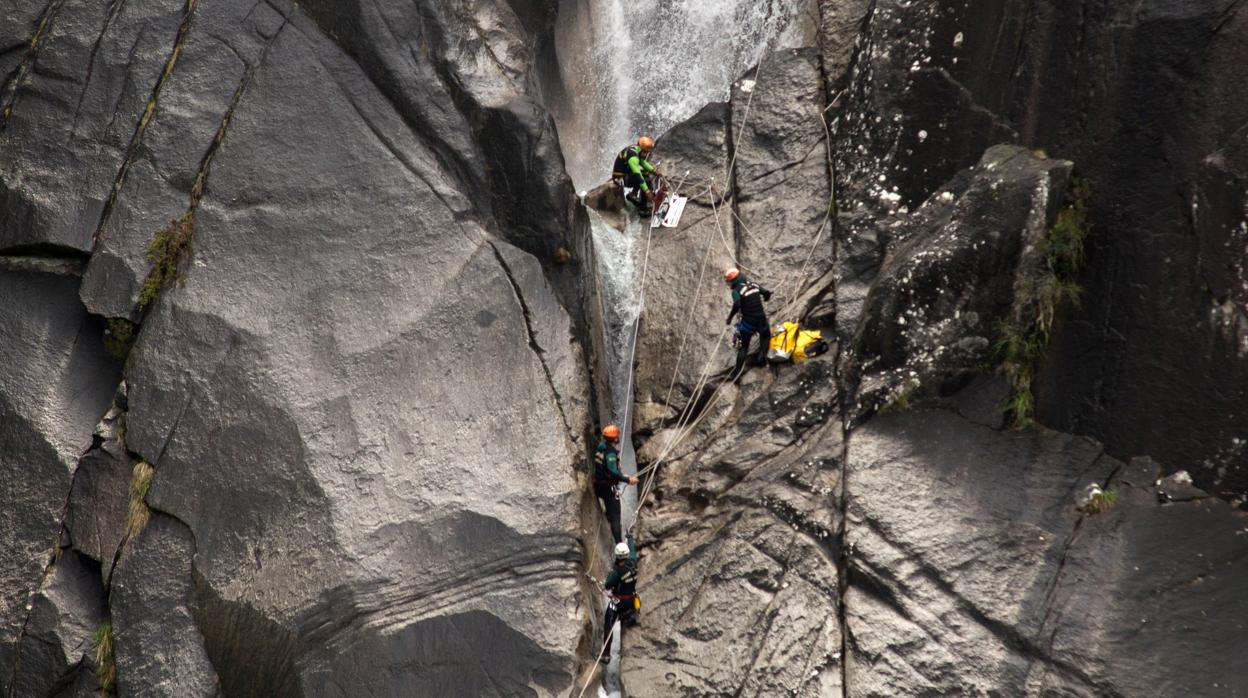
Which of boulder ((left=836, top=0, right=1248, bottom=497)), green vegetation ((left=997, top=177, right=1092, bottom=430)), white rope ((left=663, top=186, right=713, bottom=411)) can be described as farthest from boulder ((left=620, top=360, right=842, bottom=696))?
boulder ((left=836, top=0, right=1248, bottom=497))

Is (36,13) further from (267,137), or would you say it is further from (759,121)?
(759,121)

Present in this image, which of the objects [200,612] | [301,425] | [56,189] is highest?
[56,189]

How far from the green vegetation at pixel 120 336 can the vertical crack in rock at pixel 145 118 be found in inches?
41.8

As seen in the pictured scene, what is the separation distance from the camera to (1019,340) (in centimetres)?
1177

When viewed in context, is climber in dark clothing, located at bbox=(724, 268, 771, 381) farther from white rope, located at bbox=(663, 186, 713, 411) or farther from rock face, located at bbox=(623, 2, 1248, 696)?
white rope, located at bbox=(663, 186, 713, 411)

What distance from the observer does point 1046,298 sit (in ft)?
38.0

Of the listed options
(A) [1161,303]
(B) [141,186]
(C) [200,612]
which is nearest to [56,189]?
(B) [141,186]

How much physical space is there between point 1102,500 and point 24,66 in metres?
13.6

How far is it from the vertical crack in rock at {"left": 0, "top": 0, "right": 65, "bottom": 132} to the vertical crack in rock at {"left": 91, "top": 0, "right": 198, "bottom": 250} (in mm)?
1640

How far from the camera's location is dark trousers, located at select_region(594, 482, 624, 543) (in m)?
13.2

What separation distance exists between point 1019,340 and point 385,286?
7.06 metres

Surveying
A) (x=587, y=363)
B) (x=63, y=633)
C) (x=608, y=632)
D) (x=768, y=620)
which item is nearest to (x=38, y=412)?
(x=63, y=633)

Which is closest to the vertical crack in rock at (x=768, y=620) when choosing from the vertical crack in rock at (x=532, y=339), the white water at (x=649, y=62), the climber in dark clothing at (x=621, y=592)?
the climber in dark clothing at (x=621, y=592)

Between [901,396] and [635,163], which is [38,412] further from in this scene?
[901,396]
